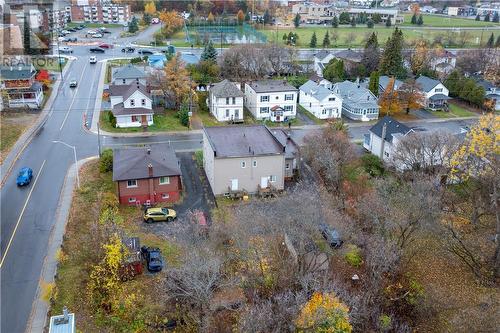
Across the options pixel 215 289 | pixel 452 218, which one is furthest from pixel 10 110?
pixel 452 218

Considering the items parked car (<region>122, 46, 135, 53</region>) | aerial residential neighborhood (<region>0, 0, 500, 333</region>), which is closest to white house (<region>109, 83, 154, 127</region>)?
aerial residential neighborhood (<region>0, 0, 500, 333</region>)

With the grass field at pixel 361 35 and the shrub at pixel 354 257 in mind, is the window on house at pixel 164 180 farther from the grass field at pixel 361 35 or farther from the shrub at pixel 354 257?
the grass field at pixel 361 35

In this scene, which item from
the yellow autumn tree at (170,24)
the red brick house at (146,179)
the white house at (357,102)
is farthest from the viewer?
the yellow autumn tree at (170,24)

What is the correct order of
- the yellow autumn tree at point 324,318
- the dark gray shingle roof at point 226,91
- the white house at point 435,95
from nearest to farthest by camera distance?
1. the yellow autumn tree at point 324,318
2. the dark gray shingle roof at point 226,91
3. the white house at point 435,95

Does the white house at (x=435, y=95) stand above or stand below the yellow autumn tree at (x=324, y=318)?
above

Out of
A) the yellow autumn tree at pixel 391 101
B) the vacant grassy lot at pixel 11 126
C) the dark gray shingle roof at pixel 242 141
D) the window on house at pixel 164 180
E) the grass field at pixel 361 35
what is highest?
the grass field at pixel 361 35

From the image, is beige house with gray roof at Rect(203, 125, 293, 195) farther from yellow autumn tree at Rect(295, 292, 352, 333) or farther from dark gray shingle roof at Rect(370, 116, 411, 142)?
yellow autumn tree at Rect(295, 292, 352, 333)

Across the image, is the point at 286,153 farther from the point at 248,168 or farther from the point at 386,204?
the point at 386,204

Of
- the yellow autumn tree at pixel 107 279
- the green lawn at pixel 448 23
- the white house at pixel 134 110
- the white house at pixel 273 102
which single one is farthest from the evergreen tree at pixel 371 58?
the green lawn at pixel 448 23
